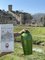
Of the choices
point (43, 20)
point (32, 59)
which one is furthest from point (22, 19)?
point (32, 59)

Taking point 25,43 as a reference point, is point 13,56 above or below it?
below

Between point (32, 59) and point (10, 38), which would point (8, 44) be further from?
point (32, 59)

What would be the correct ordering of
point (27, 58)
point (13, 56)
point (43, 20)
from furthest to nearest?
point (43, 20) < point (13, 56) < point (27, 58)

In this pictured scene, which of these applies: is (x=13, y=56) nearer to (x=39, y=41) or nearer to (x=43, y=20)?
(x=39, y=41)

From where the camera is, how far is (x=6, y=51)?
641cm

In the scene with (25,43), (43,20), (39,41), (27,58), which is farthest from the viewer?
(43,20)

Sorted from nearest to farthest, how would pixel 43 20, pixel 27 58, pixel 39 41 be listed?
pixel 27 58, pixel 39 41, pixel 43 20

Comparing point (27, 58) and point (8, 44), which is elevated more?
point (8, 44)

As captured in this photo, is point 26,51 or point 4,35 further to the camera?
point 26,51

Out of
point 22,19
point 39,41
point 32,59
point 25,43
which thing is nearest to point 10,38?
point 25,43

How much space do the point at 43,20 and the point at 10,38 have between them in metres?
39.0

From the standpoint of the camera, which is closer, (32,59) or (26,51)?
(26,51)

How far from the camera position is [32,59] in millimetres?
9062

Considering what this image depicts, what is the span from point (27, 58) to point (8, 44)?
212 cm
